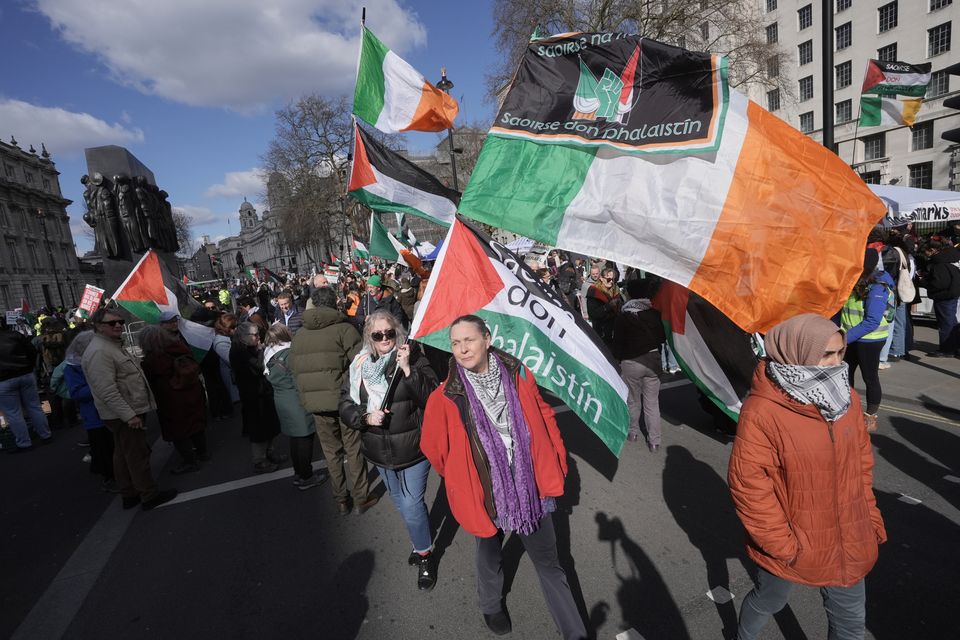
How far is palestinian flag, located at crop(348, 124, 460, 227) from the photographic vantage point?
13.4 ft

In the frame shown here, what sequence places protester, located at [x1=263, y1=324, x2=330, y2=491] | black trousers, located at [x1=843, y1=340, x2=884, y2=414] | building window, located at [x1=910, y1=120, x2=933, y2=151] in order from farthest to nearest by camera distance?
building window, located at [x1=910, y1=120, x2=933, y2=151], black trousers, located at [x1=843, y1=340, x2=884, y2=414], protester, located at [x1=263, y1=324, x2=330, y2=491]

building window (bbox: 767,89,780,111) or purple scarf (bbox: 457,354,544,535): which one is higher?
building window (bbox: 767,89,780,111)

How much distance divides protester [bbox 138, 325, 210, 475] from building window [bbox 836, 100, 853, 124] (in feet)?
142

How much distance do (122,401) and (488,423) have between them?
144 inches

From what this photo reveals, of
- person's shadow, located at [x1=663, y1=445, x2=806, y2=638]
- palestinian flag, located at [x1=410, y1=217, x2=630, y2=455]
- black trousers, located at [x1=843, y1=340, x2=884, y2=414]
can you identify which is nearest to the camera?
person's shadow, located at [x1=663, y1=445, x2=806, y2=638]

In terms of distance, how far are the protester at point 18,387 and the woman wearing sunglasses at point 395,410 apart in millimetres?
5980

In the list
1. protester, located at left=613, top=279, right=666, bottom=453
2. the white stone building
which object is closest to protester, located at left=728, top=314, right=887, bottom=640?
protester, located at left=613, top=279, right=666, bottom=453

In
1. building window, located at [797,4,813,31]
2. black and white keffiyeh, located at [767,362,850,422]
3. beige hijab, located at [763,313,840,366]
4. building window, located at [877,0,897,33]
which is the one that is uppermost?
building window, located at [797,4,813,31]

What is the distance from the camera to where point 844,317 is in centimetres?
480

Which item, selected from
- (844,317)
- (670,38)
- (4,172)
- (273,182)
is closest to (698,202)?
(844,317)

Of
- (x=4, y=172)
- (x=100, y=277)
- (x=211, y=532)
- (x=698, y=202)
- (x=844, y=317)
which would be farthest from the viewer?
(x=100, y=277)

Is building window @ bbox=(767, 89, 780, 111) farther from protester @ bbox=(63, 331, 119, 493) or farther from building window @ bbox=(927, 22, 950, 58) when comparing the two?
protester @ bbox=(63, 331, 119, 493)

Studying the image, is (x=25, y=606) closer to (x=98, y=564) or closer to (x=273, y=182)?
(x=98, y=564)

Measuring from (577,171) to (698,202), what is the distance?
748 mm
